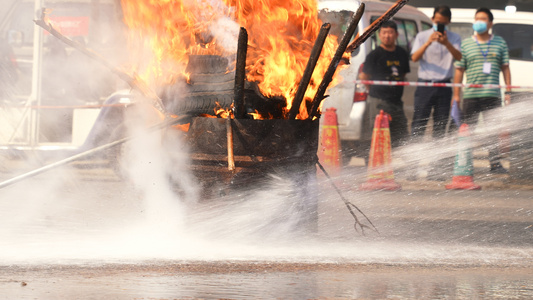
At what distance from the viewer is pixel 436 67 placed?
484 inches

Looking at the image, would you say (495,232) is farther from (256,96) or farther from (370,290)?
(370,290)

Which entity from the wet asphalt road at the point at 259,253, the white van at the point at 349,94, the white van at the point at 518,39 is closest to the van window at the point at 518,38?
the white van at the point at 518,39

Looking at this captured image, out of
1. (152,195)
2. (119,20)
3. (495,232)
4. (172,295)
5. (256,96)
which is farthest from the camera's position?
(119,20)

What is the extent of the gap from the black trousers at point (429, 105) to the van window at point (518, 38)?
6006mm

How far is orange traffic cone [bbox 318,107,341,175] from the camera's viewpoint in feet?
38.0

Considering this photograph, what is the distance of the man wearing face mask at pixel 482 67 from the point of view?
39.3ft

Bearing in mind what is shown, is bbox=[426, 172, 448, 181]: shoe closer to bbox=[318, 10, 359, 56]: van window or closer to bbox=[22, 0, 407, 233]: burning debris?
bbox=[318, 10, 359, 56]: van window

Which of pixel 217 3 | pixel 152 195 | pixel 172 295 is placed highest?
pixel 217 3

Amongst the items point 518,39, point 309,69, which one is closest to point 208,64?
point 309,69

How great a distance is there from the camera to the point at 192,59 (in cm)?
631

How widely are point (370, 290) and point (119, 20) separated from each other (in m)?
8.15

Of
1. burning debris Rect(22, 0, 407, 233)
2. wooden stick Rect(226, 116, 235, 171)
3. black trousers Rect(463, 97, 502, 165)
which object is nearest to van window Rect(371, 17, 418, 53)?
black trousers Rect(463, 97, 502, 165)

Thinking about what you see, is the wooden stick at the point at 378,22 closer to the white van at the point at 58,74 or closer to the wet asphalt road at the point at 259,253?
the wet asphalt road at the point at 259,253

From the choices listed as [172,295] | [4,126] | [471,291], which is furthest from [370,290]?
[4,126]
